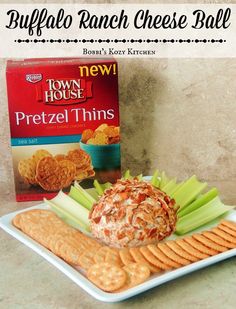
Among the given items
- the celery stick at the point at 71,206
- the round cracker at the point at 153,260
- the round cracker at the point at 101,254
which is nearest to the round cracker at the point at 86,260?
the round cracker at the point at 101,254

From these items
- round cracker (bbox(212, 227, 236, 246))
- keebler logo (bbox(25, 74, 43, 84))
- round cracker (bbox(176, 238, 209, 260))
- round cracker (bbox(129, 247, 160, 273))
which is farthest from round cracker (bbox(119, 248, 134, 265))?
keebler logo (bbox(25, 74, 43, 84))

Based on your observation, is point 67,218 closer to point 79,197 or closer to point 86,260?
point 79,197

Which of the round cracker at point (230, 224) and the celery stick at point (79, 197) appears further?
the celery stick at point (79, 197)

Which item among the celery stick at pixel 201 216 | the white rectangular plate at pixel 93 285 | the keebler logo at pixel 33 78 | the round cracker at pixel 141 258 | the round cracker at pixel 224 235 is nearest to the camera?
the white rectangular plate at pixel 93 285

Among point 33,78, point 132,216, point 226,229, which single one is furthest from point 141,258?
point 33,78

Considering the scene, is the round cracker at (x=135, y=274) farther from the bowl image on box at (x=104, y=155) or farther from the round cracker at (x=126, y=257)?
the bowl image on box at (x=104, y=155)

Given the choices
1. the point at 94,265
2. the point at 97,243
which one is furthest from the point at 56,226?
the point at 94,265
